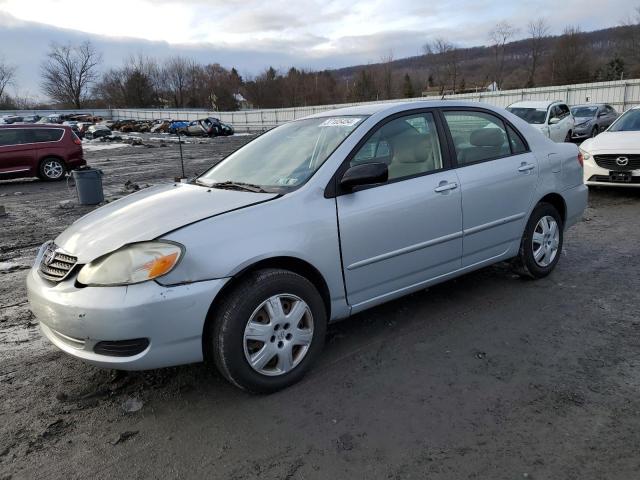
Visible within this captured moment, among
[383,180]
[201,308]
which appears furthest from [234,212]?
[383,180]

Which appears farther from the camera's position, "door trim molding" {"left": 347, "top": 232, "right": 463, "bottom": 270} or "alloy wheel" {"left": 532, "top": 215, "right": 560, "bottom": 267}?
"alloy wheel" {"left": 532, "top": 215, "right": 560, "bottom": 267}

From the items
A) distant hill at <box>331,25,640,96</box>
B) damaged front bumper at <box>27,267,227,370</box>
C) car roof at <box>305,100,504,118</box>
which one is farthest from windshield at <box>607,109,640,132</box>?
distant hill at <box>331,25,640,96</box>

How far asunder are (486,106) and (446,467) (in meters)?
3.21

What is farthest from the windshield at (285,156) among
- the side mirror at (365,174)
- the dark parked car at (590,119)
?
the dark parked car at (590,119)

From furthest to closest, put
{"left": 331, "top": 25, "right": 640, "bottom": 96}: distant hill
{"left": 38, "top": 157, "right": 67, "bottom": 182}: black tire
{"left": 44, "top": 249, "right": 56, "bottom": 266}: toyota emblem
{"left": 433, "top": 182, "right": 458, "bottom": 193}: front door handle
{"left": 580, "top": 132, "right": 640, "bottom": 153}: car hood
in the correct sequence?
{"left": 331, "top": 25, "right": 640, "bottom": 96}: distant hill → {"left": 38, "top": 157, "right": 67, "bottom": 182}: black tire → {"left": 580, "top": 132, "right": 640, "bottom": 153}: car hood → {"left": 433, "top": 182, "right": 458, "bottom": 193}: front door handle → {"left": 44, "top": 249, "right": 56, "bottom": 266}: toyota emblem

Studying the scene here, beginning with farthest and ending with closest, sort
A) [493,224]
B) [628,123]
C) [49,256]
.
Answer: [628,123], [493,224], [49,256]

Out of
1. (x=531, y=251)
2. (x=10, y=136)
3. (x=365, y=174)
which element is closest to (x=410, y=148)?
(x=365, y=174)

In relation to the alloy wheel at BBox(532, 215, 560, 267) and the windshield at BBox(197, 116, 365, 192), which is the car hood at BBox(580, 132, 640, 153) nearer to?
the alloy wheel at BBox(532, 215, 560, 267)

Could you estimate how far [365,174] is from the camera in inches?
122

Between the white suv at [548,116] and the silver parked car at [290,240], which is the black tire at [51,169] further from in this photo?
the white suv at [548,116]

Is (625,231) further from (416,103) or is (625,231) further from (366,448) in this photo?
(366,448)

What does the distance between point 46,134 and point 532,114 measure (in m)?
14.4

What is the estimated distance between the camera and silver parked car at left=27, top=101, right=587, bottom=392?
265 cm

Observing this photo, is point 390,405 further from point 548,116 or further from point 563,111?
point 563,111
